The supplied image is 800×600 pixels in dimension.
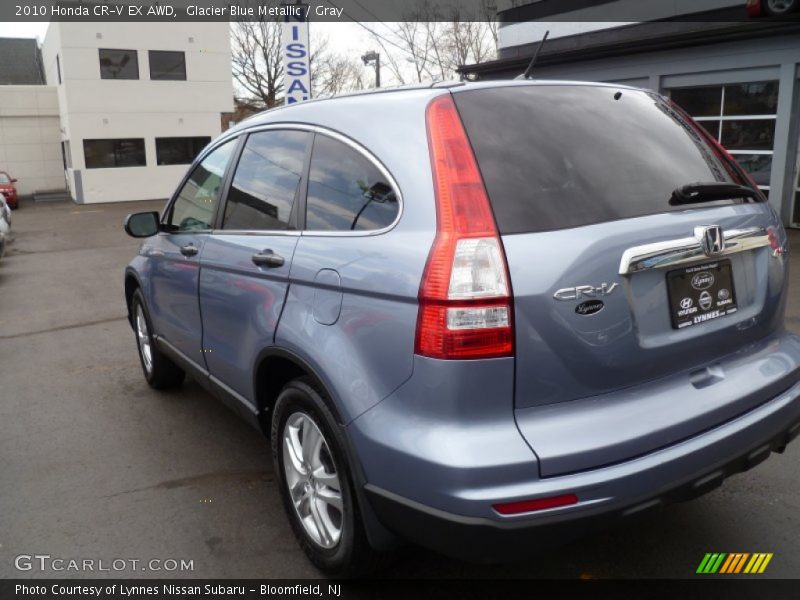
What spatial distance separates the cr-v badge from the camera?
2117mm

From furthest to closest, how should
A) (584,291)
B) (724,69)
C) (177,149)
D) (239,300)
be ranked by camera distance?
1. (177,149)
2. (724,69)
3. (239,300)
4. (584,291)

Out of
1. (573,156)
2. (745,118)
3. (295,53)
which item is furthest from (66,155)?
(573,156)

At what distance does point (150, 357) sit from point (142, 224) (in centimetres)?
116

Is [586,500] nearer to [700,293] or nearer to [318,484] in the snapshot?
[700,293]

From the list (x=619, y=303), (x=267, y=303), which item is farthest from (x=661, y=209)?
(x=267, y=303)

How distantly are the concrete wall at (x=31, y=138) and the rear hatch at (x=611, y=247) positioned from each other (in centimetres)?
3647

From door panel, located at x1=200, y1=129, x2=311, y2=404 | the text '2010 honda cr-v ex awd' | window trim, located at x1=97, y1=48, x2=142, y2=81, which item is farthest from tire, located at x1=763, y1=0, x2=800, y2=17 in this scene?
window trim, located at x1=97, y1=48, x2=142, y2=81

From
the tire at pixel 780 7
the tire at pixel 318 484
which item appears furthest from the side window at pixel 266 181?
the tire at pixel 780 7

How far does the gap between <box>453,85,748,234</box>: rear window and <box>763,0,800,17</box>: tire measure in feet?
25.3

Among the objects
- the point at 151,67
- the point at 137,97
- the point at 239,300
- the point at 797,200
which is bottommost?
the point at 797,200

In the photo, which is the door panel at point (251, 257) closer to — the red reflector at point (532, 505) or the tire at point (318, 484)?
the tire at point (318, 484)

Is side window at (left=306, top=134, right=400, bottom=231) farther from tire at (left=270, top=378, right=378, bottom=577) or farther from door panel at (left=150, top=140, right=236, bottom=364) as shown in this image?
door panel at (left=150, top=140, right=236, bottom=364)

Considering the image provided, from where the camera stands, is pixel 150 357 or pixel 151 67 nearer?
pixel 150 357

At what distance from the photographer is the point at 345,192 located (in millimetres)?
2672
